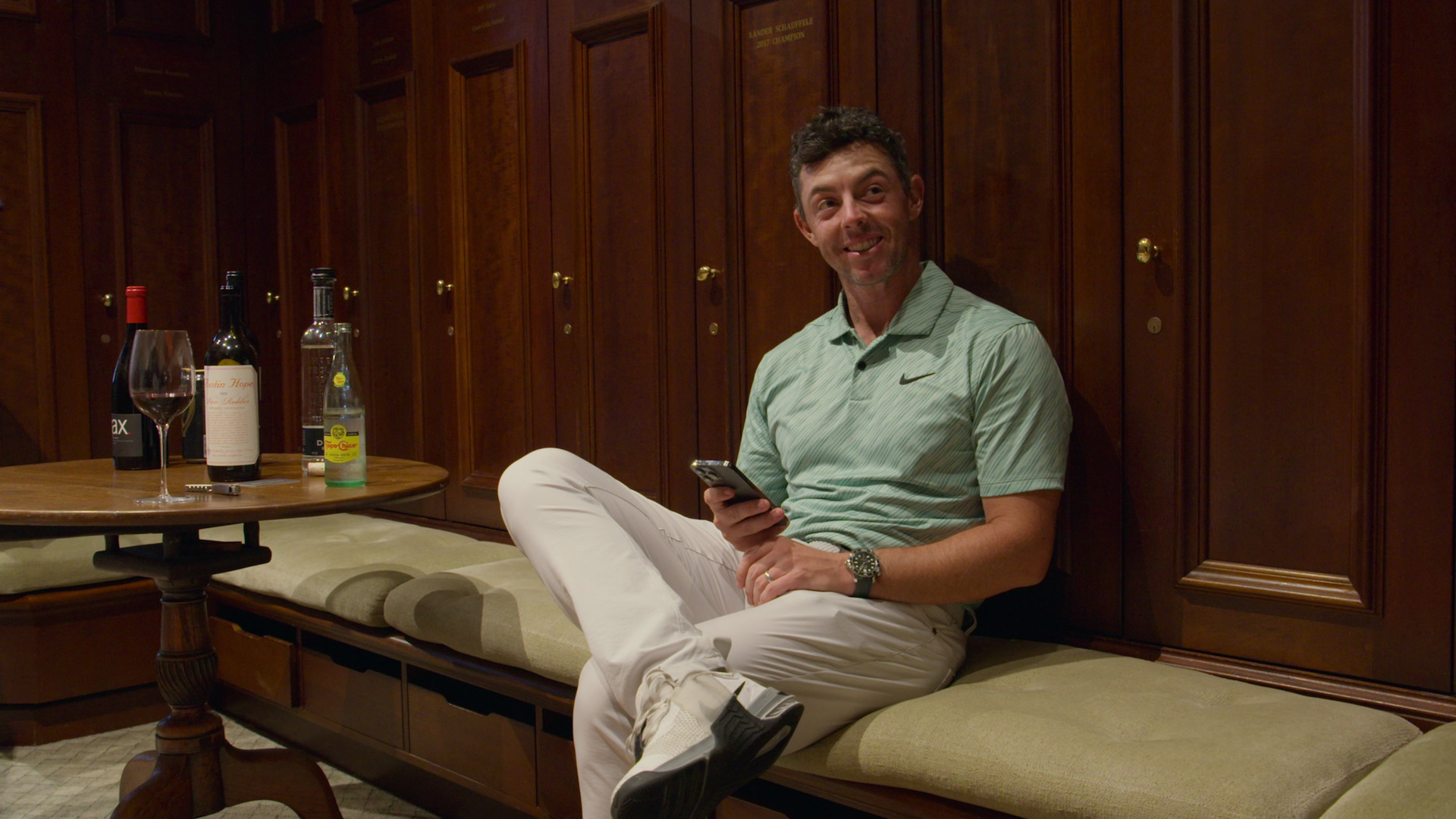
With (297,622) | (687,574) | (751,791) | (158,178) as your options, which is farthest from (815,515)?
(158,178)

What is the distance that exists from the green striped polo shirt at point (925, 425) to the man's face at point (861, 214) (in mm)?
79

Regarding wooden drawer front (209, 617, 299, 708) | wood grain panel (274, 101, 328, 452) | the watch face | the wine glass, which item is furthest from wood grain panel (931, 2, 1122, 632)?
wood grain panel (274, 101, 328, 452)

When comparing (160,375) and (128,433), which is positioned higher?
(160,375)

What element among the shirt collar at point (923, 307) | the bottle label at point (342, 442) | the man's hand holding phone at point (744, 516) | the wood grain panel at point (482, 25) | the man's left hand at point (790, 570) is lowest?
the man's left hand at point (790, 570)

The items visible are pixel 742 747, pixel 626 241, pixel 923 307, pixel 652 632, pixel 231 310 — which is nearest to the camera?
pixel 742 747

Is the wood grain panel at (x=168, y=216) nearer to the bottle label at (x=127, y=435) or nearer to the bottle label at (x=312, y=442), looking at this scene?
the bottle label at (x=127, y=435)

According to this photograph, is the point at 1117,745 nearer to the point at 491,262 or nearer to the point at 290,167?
the point at 491,262

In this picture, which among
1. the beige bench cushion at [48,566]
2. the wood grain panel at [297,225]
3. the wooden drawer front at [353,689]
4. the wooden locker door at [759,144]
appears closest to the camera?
the wooden locker door at [759,144]

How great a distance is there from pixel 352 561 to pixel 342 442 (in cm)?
73

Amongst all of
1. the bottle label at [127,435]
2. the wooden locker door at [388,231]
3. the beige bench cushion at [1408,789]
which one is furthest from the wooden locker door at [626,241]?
the beige bench cushion at [1408,789]

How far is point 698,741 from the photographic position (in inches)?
45.3

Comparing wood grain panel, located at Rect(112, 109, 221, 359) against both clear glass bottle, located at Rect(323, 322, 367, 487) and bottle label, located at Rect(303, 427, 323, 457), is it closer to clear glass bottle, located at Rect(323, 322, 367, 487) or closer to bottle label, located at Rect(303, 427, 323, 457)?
bottle label, located at Rect(303, 427, 323, 457)

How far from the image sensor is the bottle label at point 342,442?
5.77 feet

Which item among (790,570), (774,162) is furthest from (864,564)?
(774,162)
